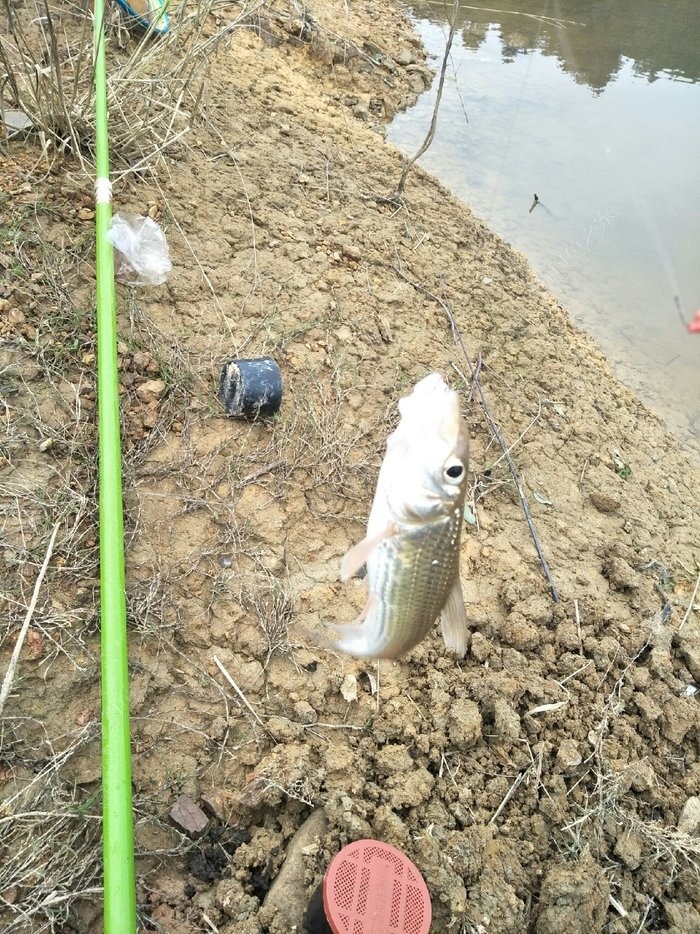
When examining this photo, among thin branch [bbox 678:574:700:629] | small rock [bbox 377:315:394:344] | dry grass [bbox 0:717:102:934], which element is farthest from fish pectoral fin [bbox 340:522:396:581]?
small rock [bbox 377:315:394:344]

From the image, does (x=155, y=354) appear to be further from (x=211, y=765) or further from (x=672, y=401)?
(x=672, y=401)

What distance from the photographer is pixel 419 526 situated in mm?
1683

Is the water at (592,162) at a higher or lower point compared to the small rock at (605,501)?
higher

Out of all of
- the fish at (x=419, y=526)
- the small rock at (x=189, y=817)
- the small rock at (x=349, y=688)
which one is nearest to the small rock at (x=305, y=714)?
the small rock at (x=349, y=688)

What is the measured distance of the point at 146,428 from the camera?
10.8 ft

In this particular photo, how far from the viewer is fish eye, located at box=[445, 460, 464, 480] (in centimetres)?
164

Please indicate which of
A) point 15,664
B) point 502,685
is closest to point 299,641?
point 502,685

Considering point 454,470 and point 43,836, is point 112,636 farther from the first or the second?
point 454,470

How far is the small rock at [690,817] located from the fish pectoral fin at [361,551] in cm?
207

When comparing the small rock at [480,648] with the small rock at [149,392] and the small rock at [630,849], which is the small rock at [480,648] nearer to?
the small rock at [630,849]

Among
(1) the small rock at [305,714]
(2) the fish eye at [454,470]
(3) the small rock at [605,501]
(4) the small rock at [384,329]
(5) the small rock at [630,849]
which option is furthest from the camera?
(4) the small rock at [384,329]

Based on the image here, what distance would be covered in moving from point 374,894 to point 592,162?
7.91m

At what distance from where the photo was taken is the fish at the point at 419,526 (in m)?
1.65

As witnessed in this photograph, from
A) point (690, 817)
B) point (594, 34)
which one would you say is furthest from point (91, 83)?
point (594, 34)
